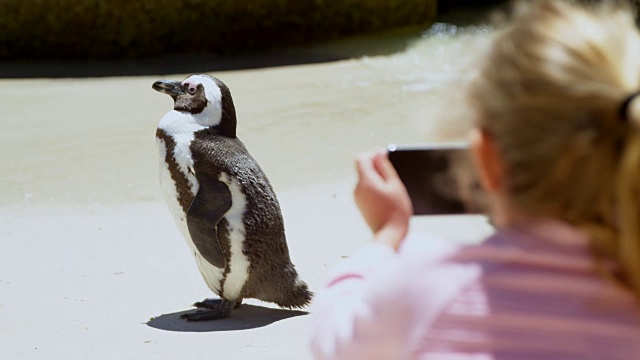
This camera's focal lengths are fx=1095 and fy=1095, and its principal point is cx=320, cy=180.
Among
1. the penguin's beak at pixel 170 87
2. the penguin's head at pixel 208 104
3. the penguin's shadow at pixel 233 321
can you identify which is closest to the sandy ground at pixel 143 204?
the penguin's shadow at pixel 233 321

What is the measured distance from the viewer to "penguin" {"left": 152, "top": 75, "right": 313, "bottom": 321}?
3.55 meters

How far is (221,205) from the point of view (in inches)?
139

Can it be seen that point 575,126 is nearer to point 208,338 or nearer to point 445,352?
point 445,352

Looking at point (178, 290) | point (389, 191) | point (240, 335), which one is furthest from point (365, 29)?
point (389, 191)

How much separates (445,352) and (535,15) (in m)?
0.32

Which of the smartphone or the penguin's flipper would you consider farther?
the penguin's flipper

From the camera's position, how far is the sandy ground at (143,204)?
3.47m

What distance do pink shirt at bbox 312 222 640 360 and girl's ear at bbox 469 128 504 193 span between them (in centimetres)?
5

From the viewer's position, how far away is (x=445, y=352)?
0.99 metres

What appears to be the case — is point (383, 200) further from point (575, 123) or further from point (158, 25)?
point (158, 25)

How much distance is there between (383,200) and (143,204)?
488 cm

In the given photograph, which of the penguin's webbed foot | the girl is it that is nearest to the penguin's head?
the penguin's webbed foot

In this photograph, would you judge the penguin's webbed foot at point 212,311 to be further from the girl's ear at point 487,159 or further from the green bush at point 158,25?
the green bush at point 158,25

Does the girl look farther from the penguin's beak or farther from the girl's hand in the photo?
the penguin's beak
